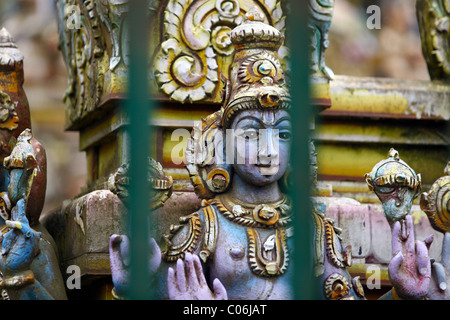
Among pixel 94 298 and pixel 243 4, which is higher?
pixel 243 4

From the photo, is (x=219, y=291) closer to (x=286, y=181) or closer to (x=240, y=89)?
(x=286, y=181)

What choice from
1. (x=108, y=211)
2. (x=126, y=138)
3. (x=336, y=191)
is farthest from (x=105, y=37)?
(x=336, y=191)

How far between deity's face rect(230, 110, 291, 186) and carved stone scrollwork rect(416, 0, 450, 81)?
1.77 metres

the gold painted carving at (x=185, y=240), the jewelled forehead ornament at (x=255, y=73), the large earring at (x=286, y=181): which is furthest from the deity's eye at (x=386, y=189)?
the gold painted carving at (x=185, y=240)

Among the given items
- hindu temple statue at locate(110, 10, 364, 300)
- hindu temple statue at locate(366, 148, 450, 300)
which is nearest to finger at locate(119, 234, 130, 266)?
hindu temple statue at locate(110, 10, 364, 300)

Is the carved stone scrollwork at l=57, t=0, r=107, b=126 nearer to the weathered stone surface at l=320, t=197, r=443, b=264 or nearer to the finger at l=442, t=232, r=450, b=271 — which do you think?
the weathered stone surface at l=320, t=197, r=443, b=264

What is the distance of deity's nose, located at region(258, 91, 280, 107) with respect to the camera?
5.37 m

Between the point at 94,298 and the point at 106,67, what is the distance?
111 cm

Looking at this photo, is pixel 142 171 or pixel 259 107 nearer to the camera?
A: pixel 142 171

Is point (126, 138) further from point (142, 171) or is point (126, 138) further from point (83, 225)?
point (142, 171)

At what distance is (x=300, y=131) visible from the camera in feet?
12.6

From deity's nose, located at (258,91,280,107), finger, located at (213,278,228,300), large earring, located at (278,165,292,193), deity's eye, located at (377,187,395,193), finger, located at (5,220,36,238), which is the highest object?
deity's nose, located at (258,91,280,107)

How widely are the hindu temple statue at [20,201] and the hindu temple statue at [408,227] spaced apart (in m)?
1.43

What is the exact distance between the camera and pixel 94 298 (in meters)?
5.94
